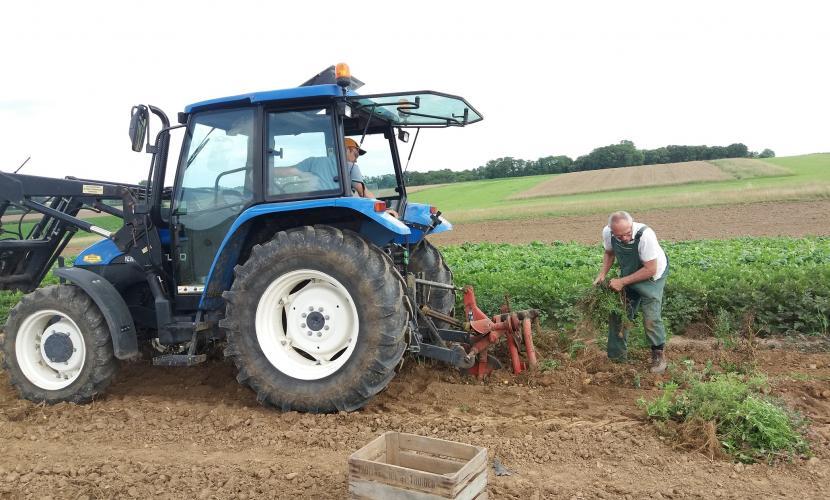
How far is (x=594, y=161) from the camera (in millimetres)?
57750

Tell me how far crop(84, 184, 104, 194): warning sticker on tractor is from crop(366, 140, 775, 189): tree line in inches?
2020

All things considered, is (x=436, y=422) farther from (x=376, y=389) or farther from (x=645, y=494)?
(x=645, y=494)

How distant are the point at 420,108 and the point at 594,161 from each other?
183ft

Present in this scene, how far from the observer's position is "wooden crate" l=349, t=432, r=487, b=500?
106 inches

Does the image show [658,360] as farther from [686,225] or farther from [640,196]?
[640,196]

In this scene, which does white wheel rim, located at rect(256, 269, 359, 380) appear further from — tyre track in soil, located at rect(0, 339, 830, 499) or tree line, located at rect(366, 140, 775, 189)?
tree line, located at rect(366, 140, 775, 189)

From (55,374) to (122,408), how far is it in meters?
0.90

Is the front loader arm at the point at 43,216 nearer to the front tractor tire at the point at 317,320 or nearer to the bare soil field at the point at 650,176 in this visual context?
the front tractor tire at the point at 317,320

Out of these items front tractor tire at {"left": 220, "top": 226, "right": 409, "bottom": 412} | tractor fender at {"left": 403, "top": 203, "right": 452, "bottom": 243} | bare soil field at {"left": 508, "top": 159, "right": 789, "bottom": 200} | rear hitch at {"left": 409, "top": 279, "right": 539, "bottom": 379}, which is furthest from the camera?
bare soil field at {"left": 508, "top": 159, "right": 789, "bottom": 200}

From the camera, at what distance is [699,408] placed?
3877 mm

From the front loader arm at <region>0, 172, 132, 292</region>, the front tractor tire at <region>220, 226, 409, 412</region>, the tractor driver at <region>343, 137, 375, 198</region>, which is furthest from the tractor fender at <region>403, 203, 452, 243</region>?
the front loader arm at <region>0, 172, 132, 292</region>

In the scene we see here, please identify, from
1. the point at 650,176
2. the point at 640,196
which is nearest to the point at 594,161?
the point at 650,176

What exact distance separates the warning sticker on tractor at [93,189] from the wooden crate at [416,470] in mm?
3909

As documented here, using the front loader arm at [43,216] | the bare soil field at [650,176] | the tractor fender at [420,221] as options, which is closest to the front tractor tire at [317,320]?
the tractor fender at [420,221]
